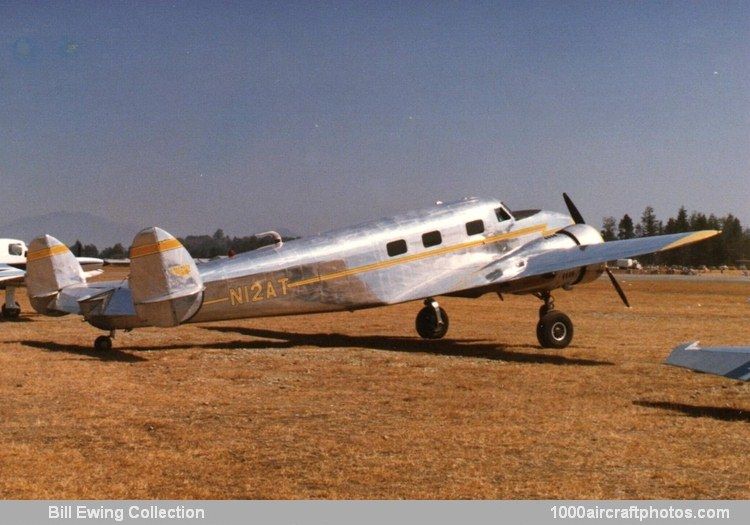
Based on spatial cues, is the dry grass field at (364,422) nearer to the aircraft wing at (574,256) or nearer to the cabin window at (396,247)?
the aircraft wing at (574,256)

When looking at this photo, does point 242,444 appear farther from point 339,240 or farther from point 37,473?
point 339,240

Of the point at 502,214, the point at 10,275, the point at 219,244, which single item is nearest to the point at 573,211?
the point at 502,214

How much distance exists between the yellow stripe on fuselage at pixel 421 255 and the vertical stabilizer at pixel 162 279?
248 cm

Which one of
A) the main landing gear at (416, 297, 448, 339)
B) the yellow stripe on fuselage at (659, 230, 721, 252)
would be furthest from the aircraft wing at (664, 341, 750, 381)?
the main landing gear at (416, 297, 448, 339)

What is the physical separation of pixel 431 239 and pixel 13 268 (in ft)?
58.6

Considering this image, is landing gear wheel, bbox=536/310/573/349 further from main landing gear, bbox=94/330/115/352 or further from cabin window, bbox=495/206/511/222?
main landing gear, bbox=94/330/115/352

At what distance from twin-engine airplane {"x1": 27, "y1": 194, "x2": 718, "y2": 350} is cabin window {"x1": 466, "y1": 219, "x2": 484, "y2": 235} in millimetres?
24

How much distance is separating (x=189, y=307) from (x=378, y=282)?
15.0 feet

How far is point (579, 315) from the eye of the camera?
85.8 ft

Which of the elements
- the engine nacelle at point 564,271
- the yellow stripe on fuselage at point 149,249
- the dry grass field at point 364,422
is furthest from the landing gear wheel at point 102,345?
the engine nacelle at point 564,271

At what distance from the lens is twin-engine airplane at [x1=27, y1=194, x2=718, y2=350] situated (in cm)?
1460

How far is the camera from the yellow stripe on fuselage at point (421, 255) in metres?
15.8

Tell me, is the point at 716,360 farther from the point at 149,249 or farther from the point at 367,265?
the point at 149,249
